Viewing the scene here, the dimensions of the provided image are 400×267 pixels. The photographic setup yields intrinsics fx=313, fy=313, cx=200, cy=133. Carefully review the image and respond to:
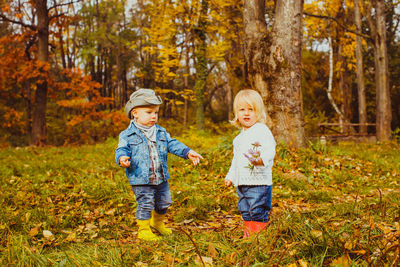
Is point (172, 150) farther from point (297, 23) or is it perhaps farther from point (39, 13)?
point (39, 13)

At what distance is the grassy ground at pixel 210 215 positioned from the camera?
6.74ft

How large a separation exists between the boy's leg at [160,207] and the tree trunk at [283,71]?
13.9ft

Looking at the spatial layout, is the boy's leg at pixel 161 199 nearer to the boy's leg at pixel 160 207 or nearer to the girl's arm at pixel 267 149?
the boy's leg at pixel 160 207

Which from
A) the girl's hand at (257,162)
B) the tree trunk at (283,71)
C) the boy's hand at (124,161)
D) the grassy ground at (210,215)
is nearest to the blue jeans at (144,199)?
the grassy ground at (210,215)

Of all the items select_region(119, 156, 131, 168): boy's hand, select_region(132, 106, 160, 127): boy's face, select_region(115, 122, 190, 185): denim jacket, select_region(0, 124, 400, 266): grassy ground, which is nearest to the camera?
select_region(0, 124, 400, 266): grassy ground

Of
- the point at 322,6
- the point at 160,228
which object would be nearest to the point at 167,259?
the point at 160,228

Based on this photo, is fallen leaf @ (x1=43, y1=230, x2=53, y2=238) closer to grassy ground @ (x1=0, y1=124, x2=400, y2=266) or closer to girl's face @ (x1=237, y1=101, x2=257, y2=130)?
grassy ground @ (x1=0, y1=124, x2=400, y2=266)

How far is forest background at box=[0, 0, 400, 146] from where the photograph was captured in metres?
12.2

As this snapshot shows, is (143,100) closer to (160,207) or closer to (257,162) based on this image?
(160,207)

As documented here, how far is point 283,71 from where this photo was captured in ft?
22.9

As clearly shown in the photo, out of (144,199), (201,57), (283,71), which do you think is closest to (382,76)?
(283,71)

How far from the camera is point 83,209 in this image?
14.6 feet

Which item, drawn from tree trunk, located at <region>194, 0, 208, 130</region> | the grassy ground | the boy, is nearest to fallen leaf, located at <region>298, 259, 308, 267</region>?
the grassy ground

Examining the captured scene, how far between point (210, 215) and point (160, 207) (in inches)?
38.6
